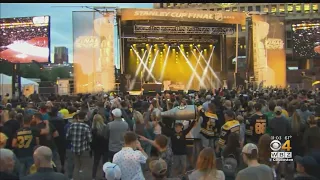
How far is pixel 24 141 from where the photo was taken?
6.42 metres

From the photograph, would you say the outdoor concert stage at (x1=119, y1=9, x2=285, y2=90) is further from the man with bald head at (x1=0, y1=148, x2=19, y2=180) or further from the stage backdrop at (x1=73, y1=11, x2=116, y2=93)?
the man with bald head at (x1=0, y1=148, x2=19, y2=180)

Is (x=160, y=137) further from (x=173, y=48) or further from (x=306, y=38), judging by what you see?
(x=173, y=48)

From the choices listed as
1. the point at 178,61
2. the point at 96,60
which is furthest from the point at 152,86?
the point at 178,61

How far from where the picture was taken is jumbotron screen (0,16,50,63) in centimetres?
2388

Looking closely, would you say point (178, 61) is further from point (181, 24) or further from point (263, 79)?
point (263, 79)

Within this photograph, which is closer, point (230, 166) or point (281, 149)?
point (230, 166)

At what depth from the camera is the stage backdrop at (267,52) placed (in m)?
27.9

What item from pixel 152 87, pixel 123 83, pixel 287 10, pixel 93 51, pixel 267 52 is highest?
pixel 287 10

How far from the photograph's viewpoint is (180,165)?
23.7ft

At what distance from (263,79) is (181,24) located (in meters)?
6.77

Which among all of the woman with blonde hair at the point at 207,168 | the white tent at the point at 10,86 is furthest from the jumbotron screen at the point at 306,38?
the woman with blonde hair at the point at 207,168

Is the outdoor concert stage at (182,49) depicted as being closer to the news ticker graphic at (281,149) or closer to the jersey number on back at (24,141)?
the news ticker graphic at (281,149)

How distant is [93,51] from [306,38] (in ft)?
45.7

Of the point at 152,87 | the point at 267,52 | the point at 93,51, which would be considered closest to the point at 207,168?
the point at 93,51
